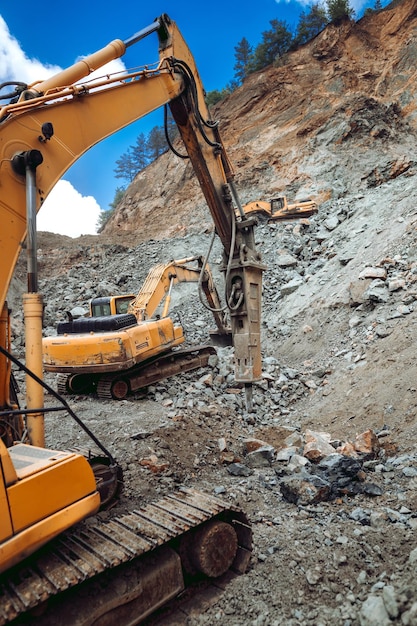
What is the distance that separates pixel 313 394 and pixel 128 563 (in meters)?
4.80

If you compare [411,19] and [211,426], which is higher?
[411,19]

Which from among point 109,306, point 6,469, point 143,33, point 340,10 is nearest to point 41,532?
point 6,469

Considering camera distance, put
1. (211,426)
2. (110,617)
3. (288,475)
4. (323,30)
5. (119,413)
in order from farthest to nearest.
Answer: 1. (323,30)
2. (119,413)
3. (211,426)
4. (288,475)
5. (110,617)

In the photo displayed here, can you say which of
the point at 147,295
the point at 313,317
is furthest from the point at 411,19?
the point at 147,295

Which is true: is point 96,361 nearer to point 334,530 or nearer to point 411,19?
point 334,530

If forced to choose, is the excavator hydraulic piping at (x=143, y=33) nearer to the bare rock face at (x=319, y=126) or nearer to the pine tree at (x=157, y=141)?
the bare rock face at (x=319, y=126)

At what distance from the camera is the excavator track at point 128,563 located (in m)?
2.04

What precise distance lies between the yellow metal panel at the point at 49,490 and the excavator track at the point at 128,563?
0.27 m

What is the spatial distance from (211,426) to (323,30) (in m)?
26.9

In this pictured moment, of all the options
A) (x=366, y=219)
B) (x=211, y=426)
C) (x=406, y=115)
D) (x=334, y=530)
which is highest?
(x=406, y=115)

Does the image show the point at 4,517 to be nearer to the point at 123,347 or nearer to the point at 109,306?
the point at 123,347

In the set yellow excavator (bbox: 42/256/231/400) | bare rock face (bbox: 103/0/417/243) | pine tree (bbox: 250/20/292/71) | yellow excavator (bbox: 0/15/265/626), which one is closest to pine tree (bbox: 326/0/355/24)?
bare rock face (bbox: 103/0/417/243)

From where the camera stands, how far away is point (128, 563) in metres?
2.46

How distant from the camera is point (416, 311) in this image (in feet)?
22.9
